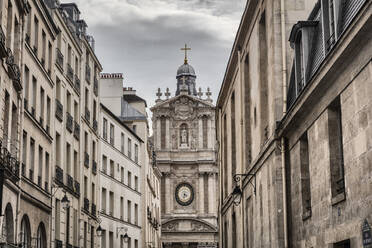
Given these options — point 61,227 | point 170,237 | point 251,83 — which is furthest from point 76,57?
point 170,237

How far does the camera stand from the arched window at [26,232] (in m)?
26.7

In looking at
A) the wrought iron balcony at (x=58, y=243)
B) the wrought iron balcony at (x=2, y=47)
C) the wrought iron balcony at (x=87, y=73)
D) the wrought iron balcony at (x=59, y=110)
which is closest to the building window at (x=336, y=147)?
the wrought iron balcony at (x=2, y=47)

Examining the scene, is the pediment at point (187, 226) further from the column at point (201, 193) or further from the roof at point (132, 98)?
the roof at point (132, 98)

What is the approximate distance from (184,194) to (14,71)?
220 feet

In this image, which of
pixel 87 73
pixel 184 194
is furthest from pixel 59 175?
pixel 184 194

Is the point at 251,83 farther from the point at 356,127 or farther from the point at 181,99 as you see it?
the point at 181,99

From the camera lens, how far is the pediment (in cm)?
8706

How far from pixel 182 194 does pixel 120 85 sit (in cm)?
3176

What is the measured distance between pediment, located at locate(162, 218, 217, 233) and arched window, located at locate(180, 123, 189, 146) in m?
9.22

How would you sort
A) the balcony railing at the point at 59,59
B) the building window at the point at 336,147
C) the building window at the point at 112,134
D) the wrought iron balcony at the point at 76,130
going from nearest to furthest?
the building window at the point at 336,147 < the balcony railing at the point at 59,59 < the wrought iron balcony at the point at 76,130 < the building window at the point at 112,134

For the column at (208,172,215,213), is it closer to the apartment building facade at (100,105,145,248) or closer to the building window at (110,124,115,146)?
the apartment building facade at (100,105,145,248)

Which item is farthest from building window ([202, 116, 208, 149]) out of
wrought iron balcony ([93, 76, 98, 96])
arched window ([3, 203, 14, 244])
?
arched window ([3, 203, 14, 244])

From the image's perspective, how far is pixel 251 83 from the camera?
31.1 m

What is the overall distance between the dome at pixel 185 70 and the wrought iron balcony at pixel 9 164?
3008 inches
